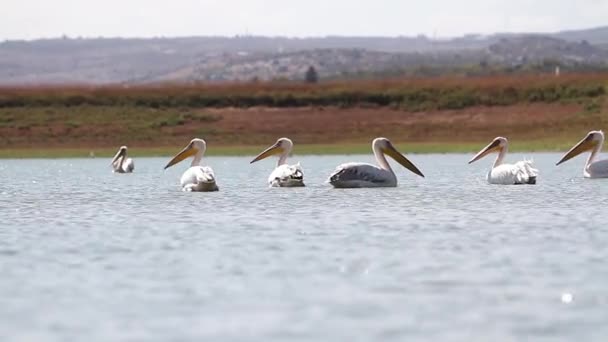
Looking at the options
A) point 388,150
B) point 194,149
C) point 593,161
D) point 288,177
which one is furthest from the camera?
point 194,149

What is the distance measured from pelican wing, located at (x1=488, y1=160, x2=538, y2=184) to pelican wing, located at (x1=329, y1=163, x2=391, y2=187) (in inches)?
65.3

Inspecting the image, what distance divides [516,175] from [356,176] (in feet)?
6.79

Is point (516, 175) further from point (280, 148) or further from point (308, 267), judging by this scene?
point (308, 267)

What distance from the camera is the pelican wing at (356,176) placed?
18.8m

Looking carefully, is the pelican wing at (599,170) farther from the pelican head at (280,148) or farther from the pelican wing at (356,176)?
the pelican head at (280,148)

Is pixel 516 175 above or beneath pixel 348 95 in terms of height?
above

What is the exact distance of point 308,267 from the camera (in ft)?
32.5

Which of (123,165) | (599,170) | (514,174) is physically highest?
(514,174)

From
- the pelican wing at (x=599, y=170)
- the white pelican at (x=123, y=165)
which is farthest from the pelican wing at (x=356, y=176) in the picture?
the white pelican at (x=123, y=165)

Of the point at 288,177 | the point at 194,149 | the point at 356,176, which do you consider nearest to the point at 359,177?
the point at 356,176

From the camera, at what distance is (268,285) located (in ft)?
29.8

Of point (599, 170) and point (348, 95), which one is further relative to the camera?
point (348, 95)

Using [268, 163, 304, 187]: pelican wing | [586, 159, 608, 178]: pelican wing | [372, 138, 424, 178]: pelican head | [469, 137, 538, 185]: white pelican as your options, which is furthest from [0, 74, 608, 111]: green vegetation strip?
[268, 163, 304, 187]: pelican wing

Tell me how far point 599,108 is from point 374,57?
140 m
